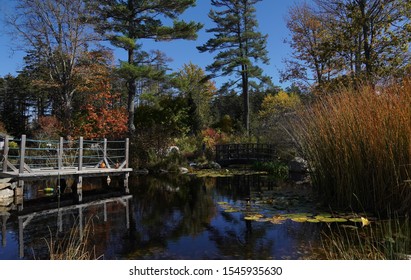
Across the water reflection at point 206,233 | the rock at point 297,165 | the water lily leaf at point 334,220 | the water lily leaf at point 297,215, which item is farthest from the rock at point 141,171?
the water lily leaf at point 334,220

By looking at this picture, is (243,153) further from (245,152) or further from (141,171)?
(141,171)

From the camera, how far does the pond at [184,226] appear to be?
3.26 meters

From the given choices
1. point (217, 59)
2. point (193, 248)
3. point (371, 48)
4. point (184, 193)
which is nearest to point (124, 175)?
point (184, 193)

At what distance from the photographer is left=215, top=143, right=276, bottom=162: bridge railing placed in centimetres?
1284

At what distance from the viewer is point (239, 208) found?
5.20 metres

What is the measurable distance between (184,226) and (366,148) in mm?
2281

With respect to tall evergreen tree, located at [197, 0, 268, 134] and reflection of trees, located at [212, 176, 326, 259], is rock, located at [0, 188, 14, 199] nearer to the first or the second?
reflection of trees, located at [212, 176, 326, 259]

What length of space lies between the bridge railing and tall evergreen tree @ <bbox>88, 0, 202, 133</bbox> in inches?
143

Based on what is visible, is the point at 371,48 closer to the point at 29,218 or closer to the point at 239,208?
the point at 239,208

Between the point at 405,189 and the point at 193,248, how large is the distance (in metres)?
2.30

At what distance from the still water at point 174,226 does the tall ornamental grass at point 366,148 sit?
636 millimetres

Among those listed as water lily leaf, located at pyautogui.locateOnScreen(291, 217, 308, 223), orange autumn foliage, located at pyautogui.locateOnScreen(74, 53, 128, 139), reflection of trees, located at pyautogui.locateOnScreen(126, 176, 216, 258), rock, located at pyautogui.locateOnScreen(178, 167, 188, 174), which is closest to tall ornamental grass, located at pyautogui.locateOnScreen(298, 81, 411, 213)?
water lily leaf, located at pyautogui.locateOnScreen(291, 217, 308, 223)

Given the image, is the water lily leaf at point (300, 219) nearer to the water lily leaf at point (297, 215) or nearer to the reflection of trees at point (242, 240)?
the water lily leaf at point (297, 215)
